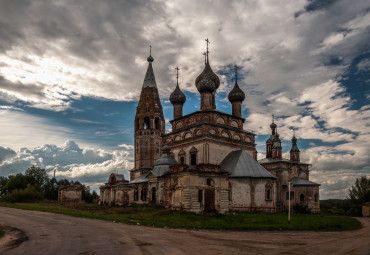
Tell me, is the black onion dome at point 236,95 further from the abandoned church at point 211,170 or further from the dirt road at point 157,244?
the dirt road at point 157,244

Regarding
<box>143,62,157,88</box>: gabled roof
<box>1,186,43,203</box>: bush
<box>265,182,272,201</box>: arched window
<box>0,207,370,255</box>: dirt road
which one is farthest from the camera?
<box>143,62,157,88</box>: gabled roof

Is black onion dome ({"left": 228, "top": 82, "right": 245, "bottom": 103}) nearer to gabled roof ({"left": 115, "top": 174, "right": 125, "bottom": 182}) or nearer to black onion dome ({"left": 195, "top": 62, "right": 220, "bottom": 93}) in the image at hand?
black onion dome ({"left": 195, "top": 62, "right": 220, "bottom": 93})

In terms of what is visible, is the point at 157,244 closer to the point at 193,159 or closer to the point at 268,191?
the point at 268,191

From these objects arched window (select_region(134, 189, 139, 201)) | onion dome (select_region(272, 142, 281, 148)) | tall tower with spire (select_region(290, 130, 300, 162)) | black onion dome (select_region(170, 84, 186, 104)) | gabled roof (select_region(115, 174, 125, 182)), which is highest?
black onion dome (select_region(170, 84, 186, 104))

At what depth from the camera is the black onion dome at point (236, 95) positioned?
38.2 m

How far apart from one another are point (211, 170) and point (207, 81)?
11973 millimetres

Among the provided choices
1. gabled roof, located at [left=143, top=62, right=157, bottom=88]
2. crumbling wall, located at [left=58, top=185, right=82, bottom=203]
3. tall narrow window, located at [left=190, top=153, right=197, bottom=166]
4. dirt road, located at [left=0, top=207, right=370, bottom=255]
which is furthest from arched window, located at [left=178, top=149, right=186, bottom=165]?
crumbling wall, located at [left=58, top=185, right=82, bottom=203]

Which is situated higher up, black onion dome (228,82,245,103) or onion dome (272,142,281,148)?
black onion dome (228,82,245,103)

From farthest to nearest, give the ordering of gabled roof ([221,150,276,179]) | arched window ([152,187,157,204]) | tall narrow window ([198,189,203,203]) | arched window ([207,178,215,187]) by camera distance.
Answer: arched window ([152,187,157,204])
gabled roof ([221,150,276,179])
arched window ([207,178,215,187])
tall narrow window ([198,189,203,203])

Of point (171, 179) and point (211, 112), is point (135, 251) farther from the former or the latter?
point (211, 112)

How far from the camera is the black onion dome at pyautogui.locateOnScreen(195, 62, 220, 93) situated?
34781 millimetres

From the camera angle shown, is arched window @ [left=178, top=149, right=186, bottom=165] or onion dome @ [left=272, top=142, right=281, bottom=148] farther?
onion dome @ [left=272, top=142, right=281, bottom=148]

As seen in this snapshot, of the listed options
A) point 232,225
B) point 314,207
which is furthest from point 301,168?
point 232,225

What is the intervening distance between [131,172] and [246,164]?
77.9ft
